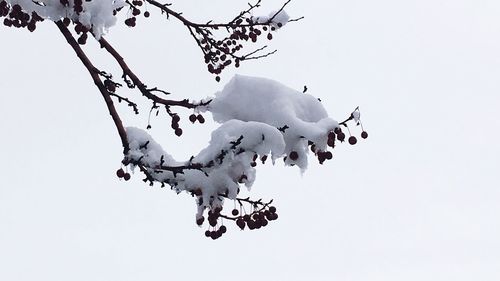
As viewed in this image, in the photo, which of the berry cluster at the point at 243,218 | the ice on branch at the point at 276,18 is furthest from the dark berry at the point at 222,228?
the ice on branch at the point at 276,18

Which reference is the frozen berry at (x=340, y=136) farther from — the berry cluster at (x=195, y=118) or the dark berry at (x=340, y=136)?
the berry cluster at (x=195, y=118)

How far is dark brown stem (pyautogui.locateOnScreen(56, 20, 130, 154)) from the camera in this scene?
589cm

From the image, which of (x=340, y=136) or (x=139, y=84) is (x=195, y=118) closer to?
(x=139, y=84)

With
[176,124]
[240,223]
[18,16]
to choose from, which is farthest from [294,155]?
[18,16]

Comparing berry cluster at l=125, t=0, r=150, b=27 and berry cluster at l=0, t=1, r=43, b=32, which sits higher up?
berry cluster at l=125, t=0, r=150, b=27

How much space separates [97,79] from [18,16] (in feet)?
2.79

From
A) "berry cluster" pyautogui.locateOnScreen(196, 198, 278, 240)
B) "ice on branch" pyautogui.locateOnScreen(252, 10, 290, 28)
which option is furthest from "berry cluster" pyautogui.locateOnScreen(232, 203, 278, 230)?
"ice on branch" pyautogui.locateOnScreen(252, 10, 290, 28)

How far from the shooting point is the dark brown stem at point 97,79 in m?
5.89

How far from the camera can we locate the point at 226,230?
18.3 ft

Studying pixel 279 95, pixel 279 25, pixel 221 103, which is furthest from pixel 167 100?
pixel 279 25

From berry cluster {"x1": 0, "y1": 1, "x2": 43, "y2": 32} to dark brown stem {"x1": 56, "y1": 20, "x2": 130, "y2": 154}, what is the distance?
26cm

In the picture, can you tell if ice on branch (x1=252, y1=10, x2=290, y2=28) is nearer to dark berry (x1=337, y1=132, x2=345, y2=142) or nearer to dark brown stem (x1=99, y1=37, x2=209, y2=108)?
dark brown stem (x1=99, y1=37, x2=209, y2=108)

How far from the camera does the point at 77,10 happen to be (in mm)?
5398

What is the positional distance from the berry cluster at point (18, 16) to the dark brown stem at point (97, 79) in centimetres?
26
